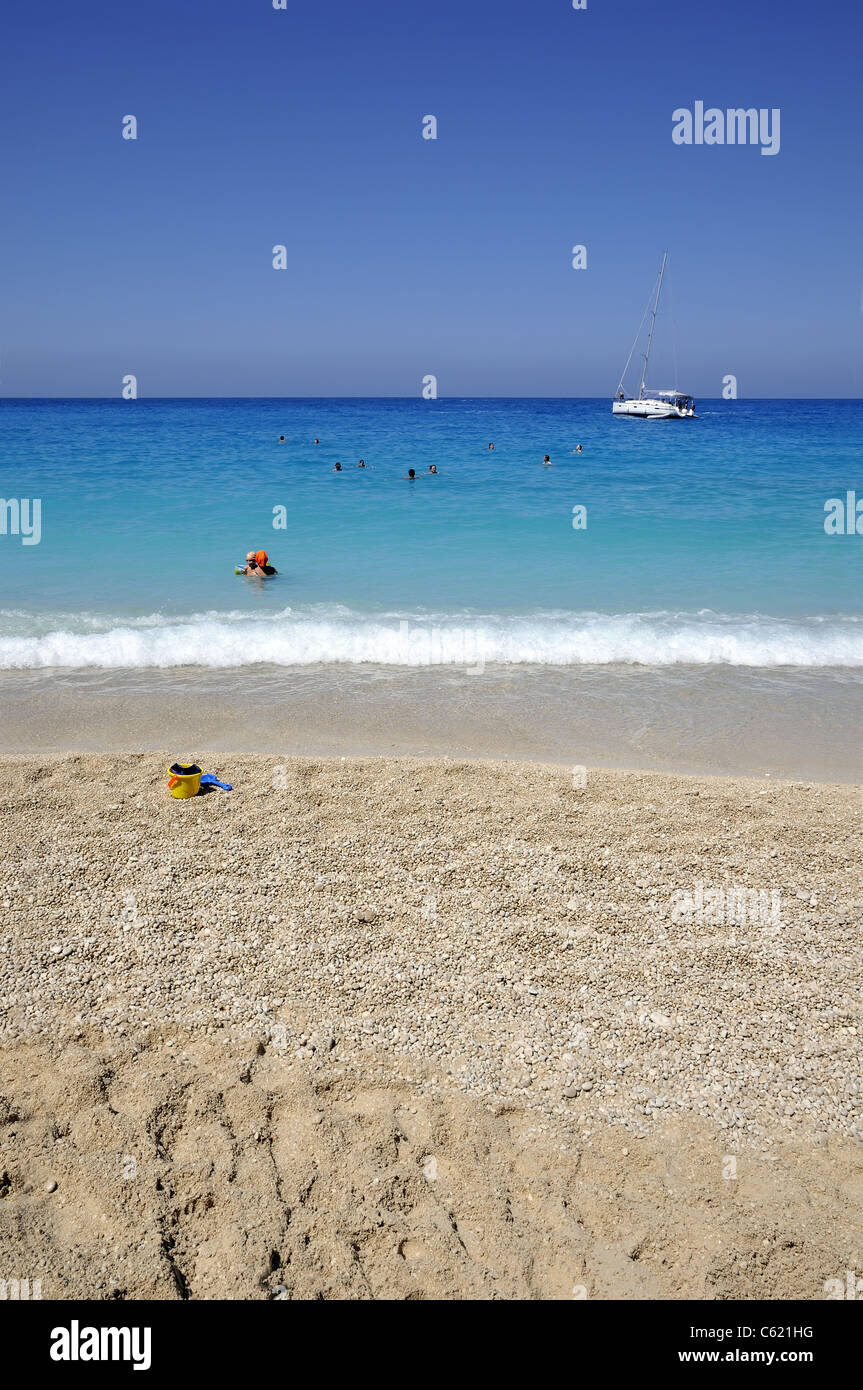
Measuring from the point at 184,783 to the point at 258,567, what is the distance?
27.4ft

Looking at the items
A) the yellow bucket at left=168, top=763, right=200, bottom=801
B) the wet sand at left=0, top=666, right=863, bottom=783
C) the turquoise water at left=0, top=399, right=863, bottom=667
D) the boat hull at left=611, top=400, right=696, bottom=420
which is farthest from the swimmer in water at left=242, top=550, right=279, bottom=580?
the boat hull at left=611, top=400, right=696, bottom=420

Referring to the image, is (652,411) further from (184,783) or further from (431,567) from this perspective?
(184,783)

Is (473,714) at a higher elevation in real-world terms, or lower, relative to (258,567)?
lower

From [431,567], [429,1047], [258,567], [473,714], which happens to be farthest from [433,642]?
[429,1047]

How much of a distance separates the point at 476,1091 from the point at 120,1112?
160 centimetres

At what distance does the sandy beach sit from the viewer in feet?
9.70

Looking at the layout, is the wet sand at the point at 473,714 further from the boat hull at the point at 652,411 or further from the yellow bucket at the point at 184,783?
the boat hull at the point at 652,411

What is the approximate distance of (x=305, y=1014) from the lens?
4.03 meters

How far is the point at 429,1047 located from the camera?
3.83m

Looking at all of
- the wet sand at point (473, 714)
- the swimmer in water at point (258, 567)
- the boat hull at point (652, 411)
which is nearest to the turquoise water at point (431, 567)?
the swimmer in water at point (258, 567)

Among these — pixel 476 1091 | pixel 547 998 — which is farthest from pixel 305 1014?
pixel 547 998

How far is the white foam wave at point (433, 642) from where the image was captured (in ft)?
32.4
